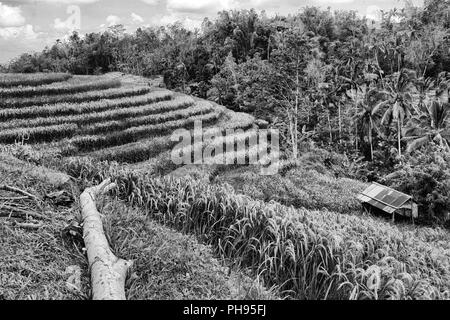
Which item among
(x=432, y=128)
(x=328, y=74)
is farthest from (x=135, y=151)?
(x=328, y=74)

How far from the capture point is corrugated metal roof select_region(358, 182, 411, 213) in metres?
12.3

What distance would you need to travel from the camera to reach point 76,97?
59.4 ft

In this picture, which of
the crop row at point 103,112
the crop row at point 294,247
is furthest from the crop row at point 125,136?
the crop row at point 294,247

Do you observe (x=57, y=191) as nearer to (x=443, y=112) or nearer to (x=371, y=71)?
(x=443, y=112)

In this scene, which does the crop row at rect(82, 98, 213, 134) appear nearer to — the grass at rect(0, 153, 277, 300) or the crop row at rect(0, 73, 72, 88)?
the crop row at rect(0, 73, 72, 88)

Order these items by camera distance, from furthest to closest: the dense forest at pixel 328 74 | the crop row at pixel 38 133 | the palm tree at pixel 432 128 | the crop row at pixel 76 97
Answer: the dense forest at pixel 328 74, the palm tree at pixel 432 128, the crop row at pixel 76 97, the crop row at pixel 38 133

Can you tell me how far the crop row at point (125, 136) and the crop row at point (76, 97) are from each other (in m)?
3.40

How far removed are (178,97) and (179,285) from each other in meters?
17.7

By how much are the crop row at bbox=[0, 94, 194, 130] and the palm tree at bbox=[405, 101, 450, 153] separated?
10.8 m

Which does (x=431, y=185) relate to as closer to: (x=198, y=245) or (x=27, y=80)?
(x=198, y=245)

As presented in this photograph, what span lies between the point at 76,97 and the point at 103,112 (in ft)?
6.32

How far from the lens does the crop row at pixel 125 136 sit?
14656 millimetres

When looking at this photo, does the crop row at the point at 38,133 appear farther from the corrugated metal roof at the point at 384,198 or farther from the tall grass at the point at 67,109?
the corrugated metal roof at the point at 384,198
